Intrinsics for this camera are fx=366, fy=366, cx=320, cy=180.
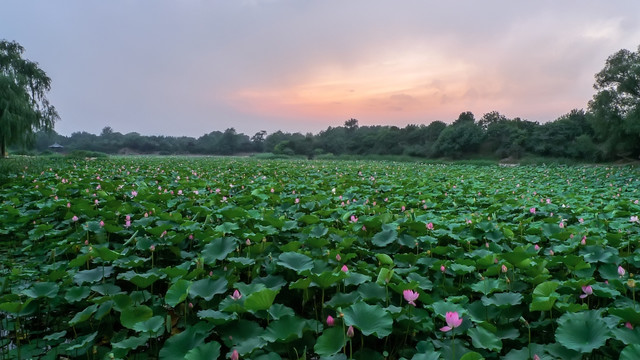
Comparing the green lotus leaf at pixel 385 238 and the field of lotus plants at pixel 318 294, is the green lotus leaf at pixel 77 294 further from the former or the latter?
the green lotus leaf at pixel 385 238

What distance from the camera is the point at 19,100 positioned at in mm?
13844

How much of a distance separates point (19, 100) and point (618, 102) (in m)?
28.3

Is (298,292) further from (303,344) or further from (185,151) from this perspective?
(185,151)

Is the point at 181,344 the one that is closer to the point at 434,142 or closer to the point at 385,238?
the point at 385,238

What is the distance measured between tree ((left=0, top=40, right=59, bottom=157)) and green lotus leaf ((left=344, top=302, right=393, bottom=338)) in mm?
16565

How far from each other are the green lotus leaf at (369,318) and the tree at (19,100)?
54.3 feet

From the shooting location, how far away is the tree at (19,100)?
531 inches

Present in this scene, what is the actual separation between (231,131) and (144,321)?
236 ft

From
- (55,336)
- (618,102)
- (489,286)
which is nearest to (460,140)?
(618,102)

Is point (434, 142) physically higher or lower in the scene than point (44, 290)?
higher

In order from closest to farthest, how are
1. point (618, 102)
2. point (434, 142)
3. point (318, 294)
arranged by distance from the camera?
point (318, 294)
point (618, 102)
point (434, 142)

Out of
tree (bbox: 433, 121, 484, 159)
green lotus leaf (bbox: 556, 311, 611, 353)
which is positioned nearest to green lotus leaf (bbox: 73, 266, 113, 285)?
green lotus leaf (bbox: 556, 311, 611, 353)

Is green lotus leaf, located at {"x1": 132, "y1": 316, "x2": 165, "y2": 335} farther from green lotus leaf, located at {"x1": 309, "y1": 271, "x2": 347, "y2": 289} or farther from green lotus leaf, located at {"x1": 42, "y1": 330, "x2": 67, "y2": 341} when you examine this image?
green lotus leaf, located at {"x1": 309, "y1": 271, "x2": 347, "y2": 289}

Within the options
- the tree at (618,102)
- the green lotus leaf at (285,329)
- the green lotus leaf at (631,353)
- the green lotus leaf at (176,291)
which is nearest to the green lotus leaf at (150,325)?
the green lotus leaf at (176,291)
